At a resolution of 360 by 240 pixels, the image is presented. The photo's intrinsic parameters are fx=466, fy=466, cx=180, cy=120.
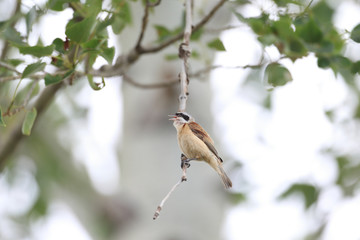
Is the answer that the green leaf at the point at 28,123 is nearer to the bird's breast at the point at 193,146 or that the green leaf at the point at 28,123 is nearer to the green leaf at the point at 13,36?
the green leaf at the point at 13,36

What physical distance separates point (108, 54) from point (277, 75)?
0.95m

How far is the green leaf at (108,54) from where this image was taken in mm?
2500

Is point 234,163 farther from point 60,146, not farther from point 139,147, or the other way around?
point 60,146

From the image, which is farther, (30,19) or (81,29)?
(30,19)

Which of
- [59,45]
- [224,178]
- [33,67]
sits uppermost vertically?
[224,178]

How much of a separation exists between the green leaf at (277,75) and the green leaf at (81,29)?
1026 mm

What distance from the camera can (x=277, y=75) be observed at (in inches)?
104

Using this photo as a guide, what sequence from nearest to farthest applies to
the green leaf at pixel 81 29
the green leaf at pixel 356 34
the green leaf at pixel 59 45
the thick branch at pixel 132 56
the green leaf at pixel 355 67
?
1. the green leaf at pixel 81 29
2. the green leaf at pixel 59 45
3. the green leaf at pixel 356 34
4. the green leaf at pixel 355 67
5. the thick branch at pixel 132 56

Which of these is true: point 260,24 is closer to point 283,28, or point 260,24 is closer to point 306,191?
point 283,28

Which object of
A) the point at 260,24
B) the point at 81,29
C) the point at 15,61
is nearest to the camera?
the point at 81,29

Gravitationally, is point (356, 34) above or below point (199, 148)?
above

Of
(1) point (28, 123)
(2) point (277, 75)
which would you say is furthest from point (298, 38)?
(1) point (28, 123)

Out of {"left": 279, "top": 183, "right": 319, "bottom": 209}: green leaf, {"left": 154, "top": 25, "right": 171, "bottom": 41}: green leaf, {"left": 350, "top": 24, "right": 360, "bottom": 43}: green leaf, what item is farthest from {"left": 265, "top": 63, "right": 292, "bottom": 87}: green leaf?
{"left": 279, "top": 183, "right": 319, "bottom": 209}: green leaf

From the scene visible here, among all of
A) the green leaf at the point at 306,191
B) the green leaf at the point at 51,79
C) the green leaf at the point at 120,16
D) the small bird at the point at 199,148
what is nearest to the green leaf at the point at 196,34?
the green leaf at the point at 120,16
